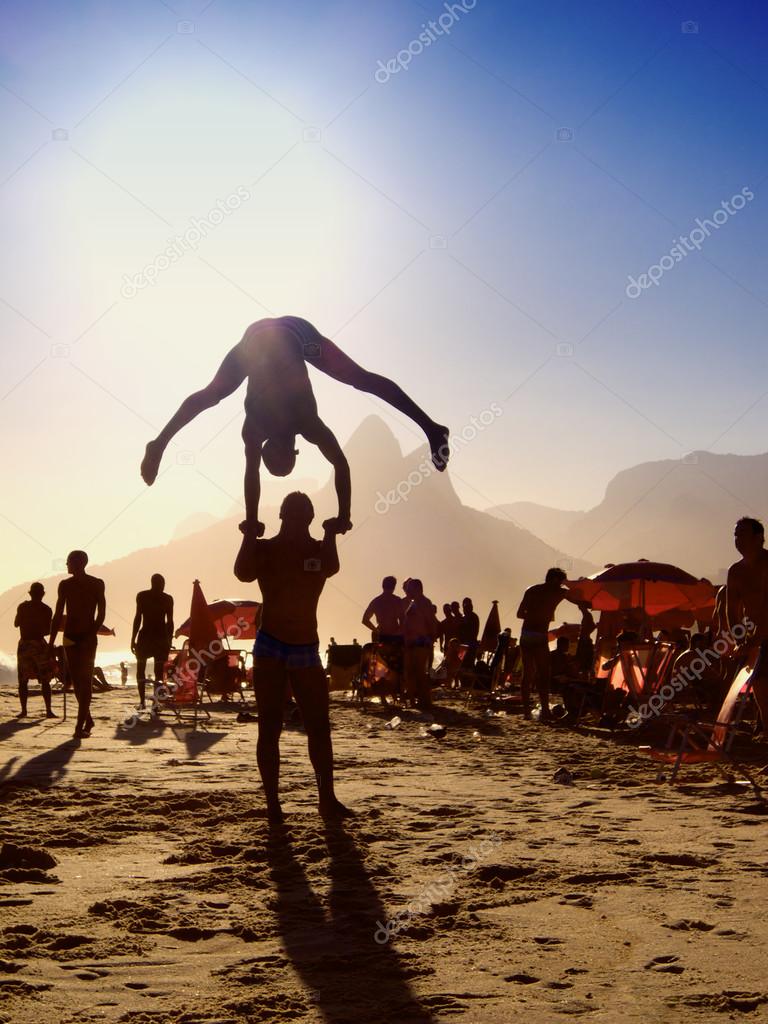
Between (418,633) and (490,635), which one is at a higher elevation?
(418,633)

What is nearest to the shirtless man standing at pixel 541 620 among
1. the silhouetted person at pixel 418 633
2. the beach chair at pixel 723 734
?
the silhouetted person at pixel 418 633

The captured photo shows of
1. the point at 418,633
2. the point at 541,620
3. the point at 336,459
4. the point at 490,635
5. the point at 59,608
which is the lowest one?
the point at 490,635

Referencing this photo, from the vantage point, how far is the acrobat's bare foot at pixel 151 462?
521 cm

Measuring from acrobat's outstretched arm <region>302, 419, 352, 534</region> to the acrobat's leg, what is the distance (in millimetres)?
300

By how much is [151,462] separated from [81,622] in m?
5.26

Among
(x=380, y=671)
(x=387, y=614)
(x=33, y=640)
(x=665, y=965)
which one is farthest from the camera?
(x=380, y=671)

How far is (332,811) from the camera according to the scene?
18.4 feet

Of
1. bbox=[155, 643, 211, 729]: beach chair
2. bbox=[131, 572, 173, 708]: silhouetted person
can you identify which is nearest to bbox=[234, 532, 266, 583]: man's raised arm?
bbox=[155, 643, 211, 729]: beach chair

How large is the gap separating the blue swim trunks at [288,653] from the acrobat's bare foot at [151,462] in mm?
1144

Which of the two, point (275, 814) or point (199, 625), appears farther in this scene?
point (199, 625)

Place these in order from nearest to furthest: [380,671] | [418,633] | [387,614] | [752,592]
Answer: [752,592], [418,633], [387,614], [380,671]

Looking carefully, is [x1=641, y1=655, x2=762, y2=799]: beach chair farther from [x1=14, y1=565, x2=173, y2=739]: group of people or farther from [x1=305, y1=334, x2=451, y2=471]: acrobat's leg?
[x1=14, y1=565, x2=173, y2=739]: group of people

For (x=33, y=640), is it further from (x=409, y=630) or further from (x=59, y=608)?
(x=409, y=630)

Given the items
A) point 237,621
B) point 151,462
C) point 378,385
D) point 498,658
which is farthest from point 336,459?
point 237,621
